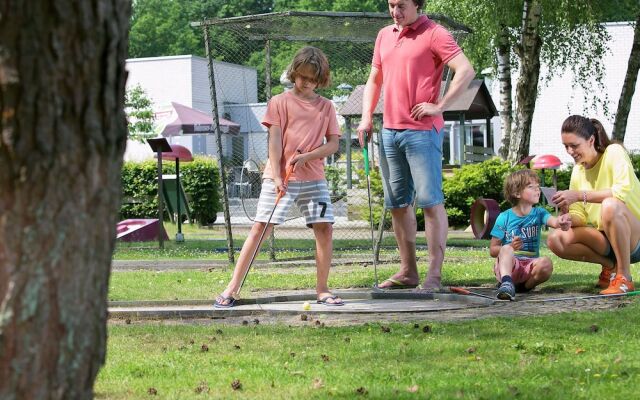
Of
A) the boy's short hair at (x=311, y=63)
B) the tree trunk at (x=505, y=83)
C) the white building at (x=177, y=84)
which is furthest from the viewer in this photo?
the white building at (x=177, y=84)

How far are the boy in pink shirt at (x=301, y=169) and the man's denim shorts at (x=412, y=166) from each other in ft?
1.93

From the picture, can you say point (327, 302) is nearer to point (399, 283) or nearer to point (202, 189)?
point (399, 283)

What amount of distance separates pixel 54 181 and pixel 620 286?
5.64 m

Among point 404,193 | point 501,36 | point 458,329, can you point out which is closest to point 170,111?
point 501,36

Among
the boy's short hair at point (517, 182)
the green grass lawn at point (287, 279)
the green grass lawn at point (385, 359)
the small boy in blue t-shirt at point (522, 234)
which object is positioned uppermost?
the boy's short hair at point (517, 182)

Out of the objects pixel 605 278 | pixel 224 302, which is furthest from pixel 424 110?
pixel 224 302

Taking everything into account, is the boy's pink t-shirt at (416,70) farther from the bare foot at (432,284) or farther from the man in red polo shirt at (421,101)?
the bare foot at (432,284)

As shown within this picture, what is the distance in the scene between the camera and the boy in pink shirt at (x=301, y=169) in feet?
25.1

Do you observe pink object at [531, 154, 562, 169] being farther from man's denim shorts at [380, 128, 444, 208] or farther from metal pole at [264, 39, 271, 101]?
man's denim shorts at [380, 128, 444, 208]

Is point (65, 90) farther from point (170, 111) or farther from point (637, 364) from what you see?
point (170, 111)

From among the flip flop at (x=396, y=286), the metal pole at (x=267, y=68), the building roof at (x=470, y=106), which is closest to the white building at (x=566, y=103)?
the building roof at (x=470, y=106)

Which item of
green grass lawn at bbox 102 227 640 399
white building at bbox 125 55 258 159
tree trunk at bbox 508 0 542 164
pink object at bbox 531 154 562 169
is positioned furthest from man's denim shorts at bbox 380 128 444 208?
white building at bbox 125 55 258 159

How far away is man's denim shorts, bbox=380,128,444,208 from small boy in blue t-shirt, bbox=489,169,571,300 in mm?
503

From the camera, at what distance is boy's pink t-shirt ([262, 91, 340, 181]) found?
7.73 meters
